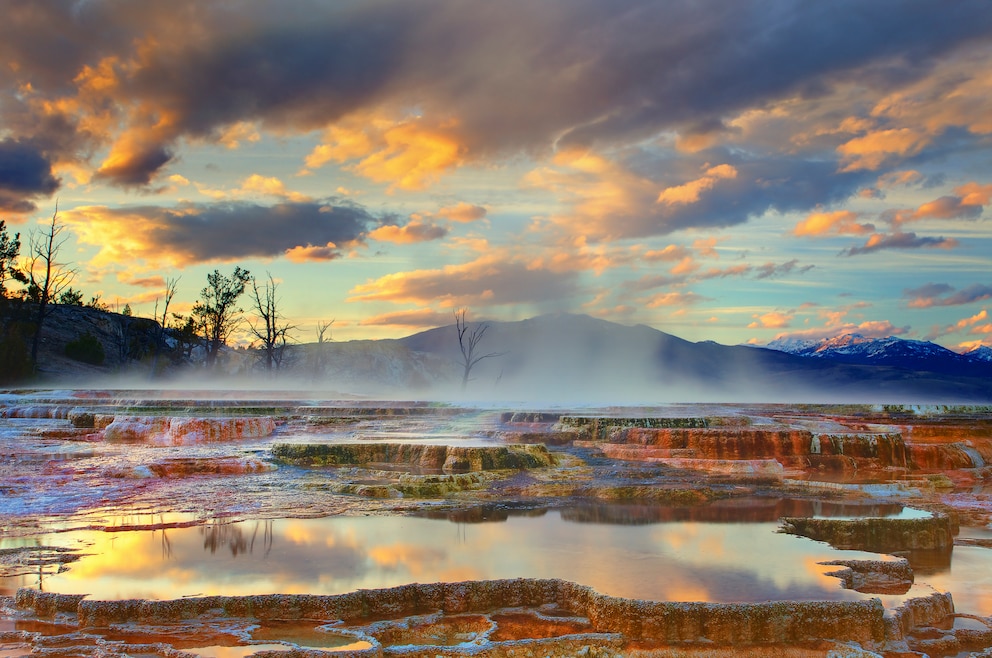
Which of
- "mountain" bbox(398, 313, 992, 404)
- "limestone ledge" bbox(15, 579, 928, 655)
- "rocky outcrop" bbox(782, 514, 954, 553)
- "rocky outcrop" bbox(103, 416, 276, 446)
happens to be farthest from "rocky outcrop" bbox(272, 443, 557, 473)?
"mountain" bbox(398, 313, 992, 404)

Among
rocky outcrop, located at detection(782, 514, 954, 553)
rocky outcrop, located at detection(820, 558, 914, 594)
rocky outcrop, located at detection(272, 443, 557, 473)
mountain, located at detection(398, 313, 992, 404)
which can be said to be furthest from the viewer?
mountain, located at detection(398, 313, 992, 404)

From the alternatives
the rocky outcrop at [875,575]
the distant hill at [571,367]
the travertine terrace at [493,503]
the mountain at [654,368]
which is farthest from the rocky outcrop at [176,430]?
the mountain at [654,368]

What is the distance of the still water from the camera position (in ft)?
22.8

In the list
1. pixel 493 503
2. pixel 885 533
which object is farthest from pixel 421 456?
pixel 885 533

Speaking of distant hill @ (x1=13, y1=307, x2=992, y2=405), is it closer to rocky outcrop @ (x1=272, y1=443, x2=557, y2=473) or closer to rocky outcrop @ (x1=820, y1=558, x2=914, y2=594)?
rocky outcrop @ (x1=272, y1=443, x2=557, y2=473)

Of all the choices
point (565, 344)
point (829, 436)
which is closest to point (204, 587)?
point (829, 436)

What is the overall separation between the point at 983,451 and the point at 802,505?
11.9 meters

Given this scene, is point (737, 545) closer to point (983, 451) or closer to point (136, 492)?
point (136, 492)

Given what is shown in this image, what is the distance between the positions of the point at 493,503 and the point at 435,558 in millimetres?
4031

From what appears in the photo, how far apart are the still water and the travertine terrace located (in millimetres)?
319

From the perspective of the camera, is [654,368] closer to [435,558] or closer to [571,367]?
[571,367]

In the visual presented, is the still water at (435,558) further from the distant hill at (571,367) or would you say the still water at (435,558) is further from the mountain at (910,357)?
the mountain at (910,357)

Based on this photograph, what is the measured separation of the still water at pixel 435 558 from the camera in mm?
6941

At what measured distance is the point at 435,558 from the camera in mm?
8094
